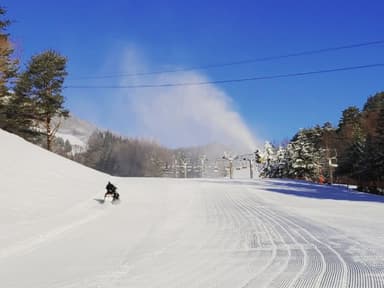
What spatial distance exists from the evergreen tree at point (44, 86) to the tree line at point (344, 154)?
33.6 metres

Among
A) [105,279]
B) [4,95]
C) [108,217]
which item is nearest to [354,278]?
[105,279]

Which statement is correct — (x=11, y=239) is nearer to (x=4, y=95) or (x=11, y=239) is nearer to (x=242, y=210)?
(x=242, y=210)

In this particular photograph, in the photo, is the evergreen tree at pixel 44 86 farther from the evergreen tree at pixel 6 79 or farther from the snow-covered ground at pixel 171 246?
the snow-covered ground at pixel 171 246

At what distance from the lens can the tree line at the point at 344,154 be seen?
44188 mm

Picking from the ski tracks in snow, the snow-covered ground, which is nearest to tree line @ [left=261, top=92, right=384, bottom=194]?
the snow-covered ground

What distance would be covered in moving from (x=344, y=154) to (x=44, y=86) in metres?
37.8

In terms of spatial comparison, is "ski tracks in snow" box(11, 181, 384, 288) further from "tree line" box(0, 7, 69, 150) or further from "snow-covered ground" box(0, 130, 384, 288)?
"tree line" box(0, 7, 69, 150)

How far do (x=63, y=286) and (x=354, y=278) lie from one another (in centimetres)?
427

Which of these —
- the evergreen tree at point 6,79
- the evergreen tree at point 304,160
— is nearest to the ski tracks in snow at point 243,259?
the evergreen tree at point 6,79

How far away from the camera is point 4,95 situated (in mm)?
40438

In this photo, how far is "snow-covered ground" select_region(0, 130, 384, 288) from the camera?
20.8ft

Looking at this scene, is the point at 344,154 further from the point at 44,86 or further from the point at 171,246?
the point at 171,246

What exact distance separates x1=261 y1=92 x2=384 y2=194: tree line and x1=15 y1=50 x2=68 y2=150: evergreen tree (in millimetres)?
33587

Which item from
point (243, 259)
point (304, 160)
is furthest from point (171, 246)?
point (304, 160)
